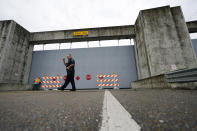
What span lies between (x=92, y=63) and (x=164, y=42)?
26.1 ft

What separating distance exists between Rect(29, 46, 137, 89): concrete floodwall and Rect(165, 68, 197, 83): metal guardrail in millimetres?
7744

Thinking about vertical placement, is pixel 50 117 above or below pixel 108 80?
below

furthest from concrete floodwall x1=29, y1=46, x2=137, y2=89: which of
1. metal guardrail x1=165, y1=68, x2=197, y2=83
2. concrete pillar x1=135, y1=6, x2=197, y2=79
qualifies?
metal guardrail x1=165, y1=68, x2=197, y2=83

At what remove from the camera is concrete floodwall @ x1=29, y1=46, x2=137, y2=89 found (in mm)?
11664

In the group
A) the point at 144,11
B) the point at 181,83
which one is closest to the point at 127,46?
the point at 144,11

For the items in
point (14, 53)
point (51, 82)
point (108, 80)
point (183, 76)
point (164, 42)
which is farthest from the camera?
point (51, 82)

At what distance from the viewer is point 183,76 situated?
3109mm

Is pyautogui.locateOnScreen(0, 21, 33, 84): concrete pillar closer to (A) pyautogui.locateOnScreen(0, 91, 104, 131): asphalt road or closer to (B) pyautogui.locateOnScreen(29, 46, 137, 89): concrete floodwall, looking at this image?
(B) pyautogui.locateOnScreen(29, 46, 137, 89): concrete floodwall

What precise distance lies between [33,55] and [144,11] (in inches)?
587

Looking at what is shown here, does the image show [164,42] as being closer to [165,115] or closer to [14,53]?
[165,115]

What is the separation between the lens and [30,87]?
10.5m

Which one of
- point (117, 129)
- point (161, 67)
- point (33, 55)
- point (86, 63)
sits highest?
point (33, 55)

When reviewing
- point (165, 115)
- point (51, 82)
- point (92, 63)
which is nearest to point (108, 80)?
point (92, 63)

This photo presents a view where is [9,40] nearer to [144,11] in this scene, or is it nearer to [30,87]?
[30,87]
